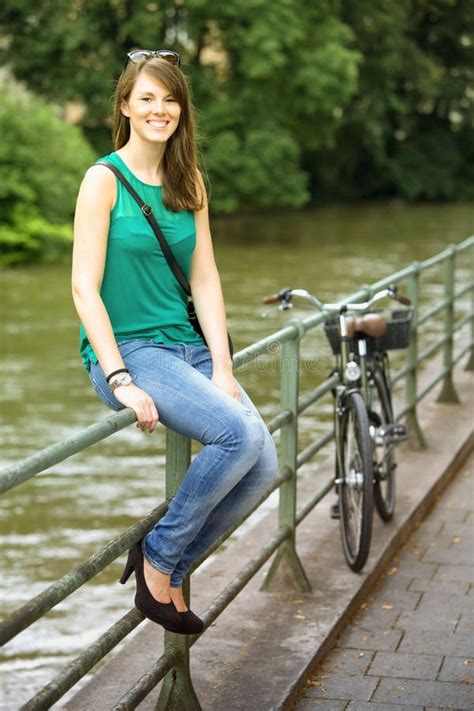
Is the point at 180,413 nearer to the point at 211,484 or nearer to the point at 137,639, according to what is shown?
the point at 211,484

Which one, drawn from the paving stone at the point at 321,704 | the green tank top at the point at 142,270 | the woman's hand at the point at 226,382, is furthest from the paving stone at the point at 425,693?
the green tank top at the point at 142,270

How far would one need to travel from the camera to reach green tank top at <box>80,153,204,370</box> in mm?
3711

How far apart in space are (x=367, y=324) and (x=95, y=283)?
8.82 feet

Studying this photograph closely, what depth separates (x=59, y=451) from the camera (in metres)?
3.19

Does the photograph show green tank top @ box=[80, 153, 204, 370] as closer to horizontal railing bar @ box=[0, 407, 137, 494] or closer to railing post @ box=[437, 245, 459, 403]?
horizontal railing bar @ box=[0, 407, 137, 494]

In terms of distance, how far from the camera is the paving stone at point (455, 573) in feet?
19.5

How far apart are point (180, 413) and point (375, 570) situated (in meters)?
2.42

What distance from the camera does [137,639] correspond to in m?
4.90

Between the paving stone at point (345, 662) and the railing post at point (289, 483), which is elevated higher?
the railing post at point (289, 483)

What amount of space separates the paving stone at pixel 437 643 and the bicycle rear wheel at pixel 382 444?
1129 millimetres

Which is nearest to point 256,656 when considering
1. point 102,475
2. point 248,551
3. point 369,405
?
point 248,551

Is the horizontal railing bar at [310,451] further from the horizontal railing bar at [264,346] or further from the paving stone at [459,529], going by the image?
the paving stone at [459,529]

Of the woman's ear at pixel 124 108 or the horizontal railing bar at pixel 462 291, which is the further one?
the horizontal railing bar at pixel 462 291

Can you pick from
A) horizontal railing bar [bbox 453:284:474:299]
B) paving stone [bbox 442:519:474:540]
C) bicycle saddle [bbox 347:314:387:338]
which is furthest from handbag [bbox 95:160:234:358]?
horizontal railing bar [bbox 453:284:474:299]
